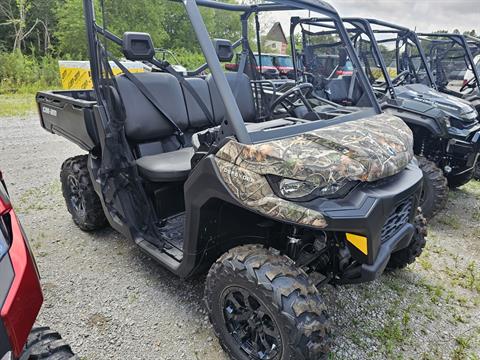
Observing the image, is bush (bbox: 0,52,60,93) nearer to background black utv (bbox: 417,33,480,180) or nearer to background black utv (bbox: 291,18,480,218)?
background black utv (bbox: 291,18,480,218)

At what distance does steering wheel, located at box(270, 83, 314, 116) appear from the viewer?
2414 millimetres

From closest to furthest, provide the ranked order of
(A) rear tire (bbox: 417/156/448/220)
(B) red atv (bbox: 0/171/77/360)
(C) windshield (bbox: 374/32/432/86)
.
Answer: (B) red atv (bbox: 0/171/77/360)
(A) rear tire (bbox: 417/156/448/220)
(C) windshield (bbox: 374/32/432/86)

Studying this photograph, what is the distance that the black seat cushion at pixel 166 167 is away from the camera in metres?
2.46

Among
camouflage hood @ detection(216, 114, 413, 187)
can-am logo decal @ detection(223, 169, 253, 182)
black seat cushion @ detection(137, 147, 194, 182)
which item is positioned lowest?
black seat cushion @ detection(137, 147, 194, 182)

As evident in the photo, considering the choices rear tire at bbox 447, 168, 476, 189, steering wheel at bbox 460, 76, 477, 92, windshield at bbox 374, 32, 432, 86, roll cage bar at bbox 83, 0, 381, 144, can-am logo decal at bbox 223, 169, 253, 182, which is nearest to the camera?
can-am logo decal at bbox 223, 169, 253, 182

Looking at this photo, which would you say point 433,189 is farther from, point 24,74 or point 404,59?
point 24,74

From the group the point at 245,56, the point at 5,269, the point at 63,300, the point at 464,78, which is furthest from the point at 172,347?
the point at 464,78

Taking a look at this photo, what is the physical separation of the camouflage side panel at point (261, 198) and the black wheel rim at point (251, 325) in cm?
→ 47

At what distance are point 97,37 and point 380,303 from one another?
274 cm

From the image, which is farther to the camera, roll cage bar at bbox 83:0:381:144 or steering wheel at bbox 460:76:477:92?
steering wheel at bbox 460:76:477:92

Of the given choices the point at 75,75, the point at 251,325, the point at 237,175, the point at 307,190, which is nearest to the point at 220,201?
the point at 237,175

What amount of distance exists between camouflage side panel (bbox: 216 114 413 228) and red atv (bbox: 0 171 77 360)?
0.89 meters

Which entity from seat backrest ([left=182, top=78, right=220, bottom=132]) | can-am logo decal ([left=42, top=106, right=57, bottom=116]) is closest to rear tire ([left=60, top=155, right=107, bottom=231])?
can-am logo decal ([left=42, top=106, right=57, bottom=116])

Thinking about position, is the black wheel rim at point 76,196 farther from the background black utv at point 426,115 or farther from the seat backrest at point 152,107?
the background black utv at point 426,115
